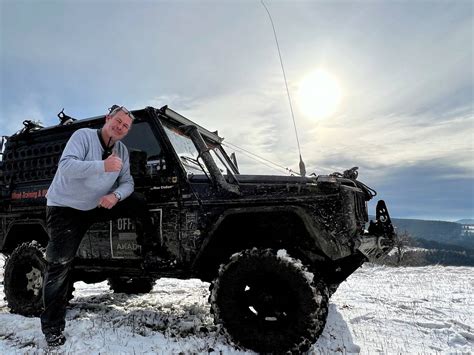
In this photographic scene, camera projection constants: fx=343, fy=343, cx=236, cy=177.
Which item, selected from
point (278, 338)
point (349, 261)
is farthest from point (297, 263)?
point (349, 261)

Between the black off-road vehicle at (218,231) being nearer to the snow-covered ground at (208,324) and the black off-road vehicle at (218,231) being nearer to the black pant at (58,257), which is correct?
the snow-covered ground at (208,324)

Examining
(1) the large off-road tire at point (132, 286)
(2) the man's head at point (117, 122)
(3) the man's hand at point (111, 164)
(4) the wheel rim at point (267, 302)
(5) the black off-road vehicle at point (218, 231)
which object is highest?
(2) the man's head at point (117, 122)

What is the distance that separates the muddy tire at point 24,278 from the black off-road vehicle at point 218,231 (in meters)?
0.01

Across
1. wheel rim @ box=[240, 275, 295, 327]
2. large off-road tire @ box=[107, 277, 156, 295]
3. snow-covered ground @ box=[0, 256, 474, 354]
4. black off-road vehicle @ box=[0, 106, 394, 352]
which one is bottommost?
snow-covered ground @ box=[0, 256, 474, 354]

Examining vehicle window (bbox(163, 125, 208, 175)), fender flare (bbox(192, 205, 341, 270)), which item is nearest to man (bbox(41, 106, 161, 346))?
vehicle window (bbox(163, 125, 208, 175))

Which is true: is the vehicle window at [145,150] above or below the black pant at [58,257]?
above

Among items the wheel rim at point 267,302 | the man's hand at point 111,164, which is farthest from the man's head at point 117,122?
the wheel rim at point 267,302

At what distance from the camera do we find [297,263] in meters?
3.00

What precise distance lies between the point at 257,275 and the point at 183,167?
1402 mm

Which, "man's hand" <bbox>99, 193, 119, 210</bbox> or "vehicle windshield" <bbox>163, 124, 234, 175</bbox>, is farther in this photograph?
"vehicle windshield" <bbox>163, 124, 234, 175</bbox>

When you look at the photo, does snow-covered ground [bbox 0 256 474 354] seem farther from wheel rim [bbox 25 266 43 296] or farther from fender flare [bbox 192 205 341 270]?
fender flare [bbox 192 205 341 270]

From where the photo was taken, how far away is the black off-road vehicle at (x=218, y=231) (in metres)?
3.04

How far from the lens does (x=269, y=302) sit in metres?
3.08

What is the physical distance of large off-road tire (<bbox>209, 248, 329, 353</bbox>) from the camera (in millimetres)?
2895
